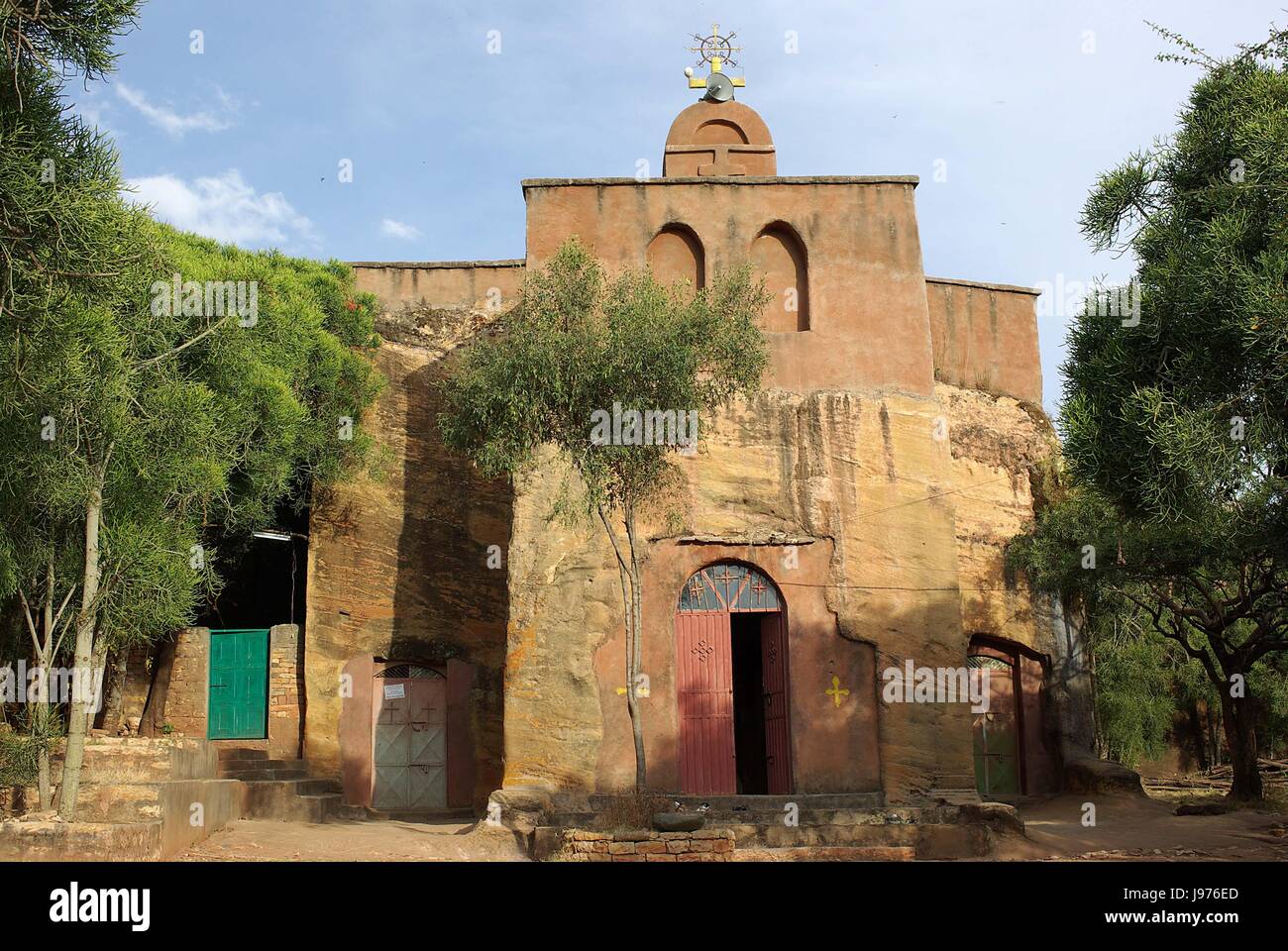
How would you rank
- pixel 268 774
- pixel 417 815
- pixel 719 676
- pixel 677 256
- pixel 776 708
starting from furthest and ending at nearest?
pixel 417 815 → pixel 268 774 → pixel 677 256 → pixel 776 708 → pixel 719 676

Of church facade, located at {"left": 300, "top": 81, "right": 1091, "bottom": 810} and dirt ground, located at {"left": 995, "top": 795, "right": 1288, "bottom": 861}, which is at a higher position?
church facade, located at {"left": 300, "top": 81, "right": 1091, "bottom": 810}

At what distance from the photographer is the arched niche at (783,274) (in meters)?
18.5

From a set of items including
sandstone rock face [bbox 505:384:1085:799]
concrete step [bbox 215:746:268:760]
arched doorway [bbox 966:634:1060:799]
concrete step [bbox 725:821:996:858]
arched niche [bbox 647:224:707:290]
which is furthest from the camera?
arched doorway [bbox 966:634:1060:799]

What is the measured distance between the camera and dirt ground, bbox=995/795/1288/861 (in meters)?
13.7

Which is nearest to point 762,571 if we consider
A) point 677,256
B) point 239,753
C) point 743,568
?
point 743,568

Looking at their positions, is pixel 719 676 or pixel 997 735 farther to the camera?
pixel 997 735

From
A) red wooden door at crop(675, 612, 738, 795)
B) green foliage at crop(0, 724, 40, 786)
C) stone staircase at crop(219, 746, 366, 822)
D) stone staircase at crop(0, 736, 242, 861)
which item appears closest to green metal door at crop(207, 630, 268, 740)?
stone staircase at crop(219, 746, 366, 822)

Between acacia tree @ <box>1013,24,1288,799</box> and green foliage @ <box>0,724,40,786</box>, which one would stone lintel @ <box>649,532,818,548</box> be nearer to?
acacia tree @ <box>1013,24,1288,799</box>

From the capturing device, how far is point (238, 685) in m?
20.7

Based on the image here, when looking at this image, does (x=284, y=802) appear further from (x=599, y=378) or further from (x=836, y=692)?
(x=599, y=378)

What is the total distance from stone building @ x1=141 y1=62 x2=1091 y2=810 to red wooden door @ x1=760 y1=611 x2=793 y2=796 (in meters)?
0.07

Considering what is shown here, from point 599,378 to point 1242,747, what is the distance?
11.7 meters
